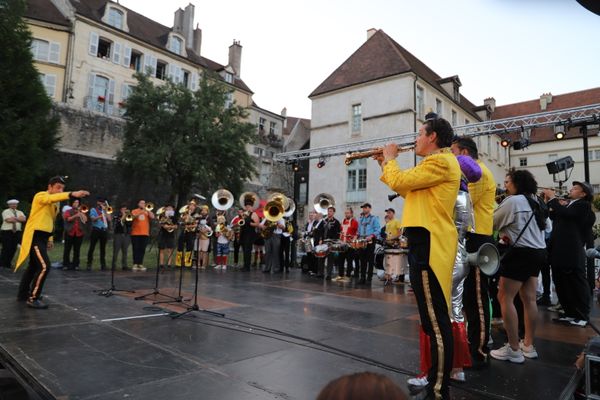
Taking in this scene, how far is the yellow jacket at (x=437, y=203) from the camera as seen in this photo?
269 centimetres

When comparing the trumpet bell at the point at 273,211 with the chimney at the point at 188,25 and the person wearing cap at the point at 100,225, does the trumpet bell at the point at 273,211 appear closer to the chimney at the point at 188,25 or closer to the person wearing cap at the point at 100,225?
the person wearing cap at the point at 100,225

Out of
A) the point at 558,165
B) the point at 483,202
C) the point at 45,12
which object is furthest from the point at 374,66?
the point at 483,202

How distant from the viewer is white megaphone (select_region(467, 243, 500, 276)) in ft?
10.5

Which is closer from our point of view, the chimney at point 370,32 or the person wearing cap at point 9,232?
the person wearing cap at point 9,232

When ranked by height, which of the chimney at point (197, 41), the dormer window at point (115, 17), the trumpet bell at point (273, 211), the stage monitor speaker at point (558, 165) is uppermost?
the chimney at point (197, 41)

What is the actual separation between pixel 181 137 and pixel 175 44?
15621 millimetres

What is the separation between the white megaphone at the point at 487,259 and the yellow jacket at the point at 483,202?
569 millimetres

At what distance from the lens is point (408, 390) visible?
294cm

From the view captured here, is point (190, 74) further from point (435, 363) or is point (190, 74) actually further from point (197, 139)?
point (435, 363)

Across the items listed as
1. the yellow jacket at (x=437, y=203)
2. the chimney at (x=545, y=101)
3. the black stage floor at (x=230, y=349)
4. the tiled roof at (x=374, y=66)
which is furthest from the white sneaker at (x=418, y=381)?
the chimney at (x=545, y=101)

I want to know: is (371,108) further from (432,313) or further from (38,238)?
(432,313)

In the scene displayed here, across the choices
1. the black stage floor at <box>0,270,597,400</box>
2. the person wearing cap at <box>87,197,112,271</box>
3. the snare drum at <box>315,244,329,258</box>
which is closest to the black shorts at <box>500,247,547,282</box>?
the black stage floor at <box>0,270,597,400</box>

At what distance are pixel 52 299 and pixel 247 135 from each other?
75.3 ft

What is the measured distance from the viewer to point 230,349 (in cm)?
383
